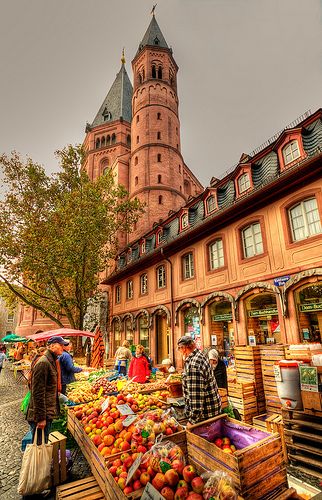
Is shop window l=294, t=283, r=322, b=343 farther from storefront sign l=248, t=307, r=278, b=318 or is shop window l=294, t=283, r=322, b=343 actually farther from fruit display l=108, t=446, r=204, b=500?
fruit display l=108, t=446, r=204, b=500

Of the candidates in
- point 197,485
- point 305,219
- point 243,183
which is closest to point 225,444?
point 197,485

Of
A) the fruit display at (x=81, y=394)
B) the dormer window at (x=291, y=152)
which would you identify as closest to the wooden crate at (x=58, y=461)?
the fruit display at (x=81, y=394)

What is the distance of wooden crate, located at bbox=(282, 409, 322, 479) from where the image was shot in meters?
4.66

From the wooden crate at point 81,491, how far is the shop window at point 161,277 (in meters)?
14.3

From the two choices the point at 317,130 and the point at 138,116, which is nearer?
the point at 317,130

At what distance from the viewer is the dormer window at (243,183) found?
41.0 feet

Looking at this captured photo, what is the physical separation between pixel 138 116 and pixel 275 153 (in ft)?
81.0

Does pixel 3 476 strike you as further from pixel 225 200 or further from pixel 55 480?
pixel 225 200

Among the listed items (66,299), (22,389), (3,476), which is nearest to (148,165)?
(66,299)

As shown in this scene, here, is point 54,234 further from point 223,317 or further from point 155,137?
point 155,137

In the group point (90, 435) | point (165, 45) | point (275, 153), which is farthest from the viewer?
point (165, 45)

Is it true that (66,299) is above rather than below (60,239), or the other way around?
below

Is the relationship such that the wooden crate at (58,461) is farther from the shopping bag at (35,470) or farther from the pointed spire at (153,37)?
the pointed spire at (153,37)

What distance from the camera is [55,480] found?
4.15 m
